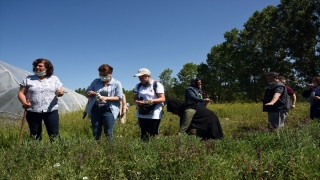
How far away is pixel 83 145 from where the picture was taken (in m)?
3.28

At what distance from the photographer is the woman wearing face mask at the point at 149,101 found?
14.3 feet

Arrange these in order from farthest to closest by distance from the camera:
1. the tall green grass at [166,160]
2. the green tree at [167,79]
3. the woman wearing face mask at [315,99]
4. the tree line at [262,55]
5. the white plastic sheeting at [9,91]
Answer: the green tree at [167,79]
the tree line at [262,55]
the white plastic sheeting at [9,91]
the woman wearing face mask at [315,99]
the tall green grass at [166,160]

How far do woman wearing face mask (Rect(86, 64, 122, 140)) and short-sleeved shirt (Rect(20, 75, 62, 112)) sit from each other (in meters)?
0.55

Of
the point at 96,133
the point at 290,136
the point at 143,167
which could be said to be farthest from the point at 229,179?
the point at 96,133

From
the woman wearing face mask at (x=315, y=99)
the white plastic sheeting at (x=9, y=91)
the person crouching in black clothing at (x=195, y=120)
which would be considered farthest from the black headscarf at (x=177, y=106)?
the white plastic sheeting at (x=9, y=91)

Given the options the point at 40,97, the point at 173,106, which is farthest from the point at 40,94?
the point at 173,106

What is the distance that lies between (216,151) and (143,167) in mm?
1131

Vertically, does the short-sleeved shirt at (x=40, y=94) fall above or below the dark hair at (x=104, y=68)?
below

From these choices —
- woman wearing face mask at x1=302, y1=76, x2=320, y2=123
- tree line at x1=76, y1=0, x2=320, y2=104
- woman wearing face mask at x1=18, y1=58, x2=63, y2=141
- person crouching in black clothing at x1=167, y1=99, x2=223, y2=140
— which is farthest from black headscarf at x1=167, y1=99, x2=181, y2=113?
tree line at x1=76, y1=0, x2=320, y2=104

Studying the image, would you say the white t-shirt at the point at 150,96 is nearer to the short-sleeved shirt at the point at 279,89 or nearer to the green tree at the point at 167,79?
the short-sleeved shirt at the point at 279,89

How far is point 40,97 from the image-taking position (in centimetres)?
394

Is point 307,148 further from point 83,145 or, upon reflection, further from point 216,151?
point 83,145

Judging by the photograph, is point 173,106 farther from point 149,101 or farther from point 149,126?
point 149,126

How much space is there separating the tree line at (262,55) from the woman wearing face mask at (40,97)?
22.6 meters
